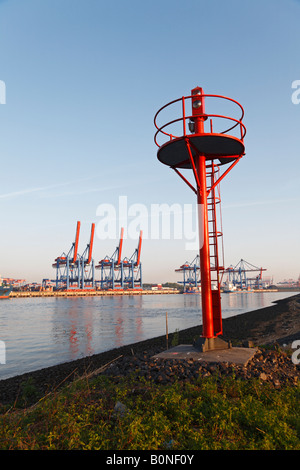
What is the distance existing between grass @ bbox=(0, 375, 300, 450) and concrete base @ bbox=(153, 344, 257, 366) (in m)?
1.74

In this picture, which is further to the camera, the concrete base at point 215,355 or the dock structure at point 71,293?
the dock structure at point 71,293

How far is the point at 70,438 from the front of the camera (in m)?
4.68

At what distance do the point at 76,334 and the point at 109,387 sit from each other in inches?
799

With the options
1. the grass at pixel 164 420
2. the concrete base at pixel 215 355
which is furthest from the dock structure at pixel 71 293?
the grass at pixel 164 420

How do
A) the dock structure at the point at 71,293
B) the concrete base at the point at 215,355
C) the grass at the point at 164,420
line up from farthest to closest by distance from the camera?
the dock structure at the point at 71,293
the concrete base at the point at 215,355
the grass at the point at 164,420

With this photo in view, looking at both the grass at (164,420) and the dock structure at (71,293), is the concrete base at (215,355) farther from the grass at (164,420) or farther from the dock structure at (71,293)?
the dock structure at (71,293)

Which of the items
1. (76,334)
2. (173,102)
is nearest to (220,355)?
(173,102)

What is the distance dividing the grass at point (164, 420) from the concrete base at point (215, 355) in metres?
1.74

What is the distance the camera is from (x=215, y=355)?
9.38 meters

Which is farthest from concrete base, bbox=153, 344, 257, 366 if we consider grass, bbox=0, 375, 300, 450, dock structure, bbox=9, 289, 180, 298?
dock structure, bbox=9, 289, 180, 298

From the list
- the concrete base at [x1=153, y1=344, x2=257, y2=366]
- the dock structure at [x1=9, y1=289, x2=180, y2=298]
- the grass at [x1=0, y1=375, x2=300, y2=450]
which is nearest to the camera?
the grass at [x1=0, y1=375, x2=300, y2=450]

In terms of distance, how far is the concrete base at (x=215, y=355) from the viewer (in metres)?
8.83

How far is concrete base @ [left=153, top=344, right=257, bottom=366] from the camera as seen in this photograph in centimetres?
883

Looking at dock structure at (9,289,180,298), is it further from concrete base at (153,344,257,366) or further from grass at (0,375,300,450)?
grass at (0,375,300,450)
